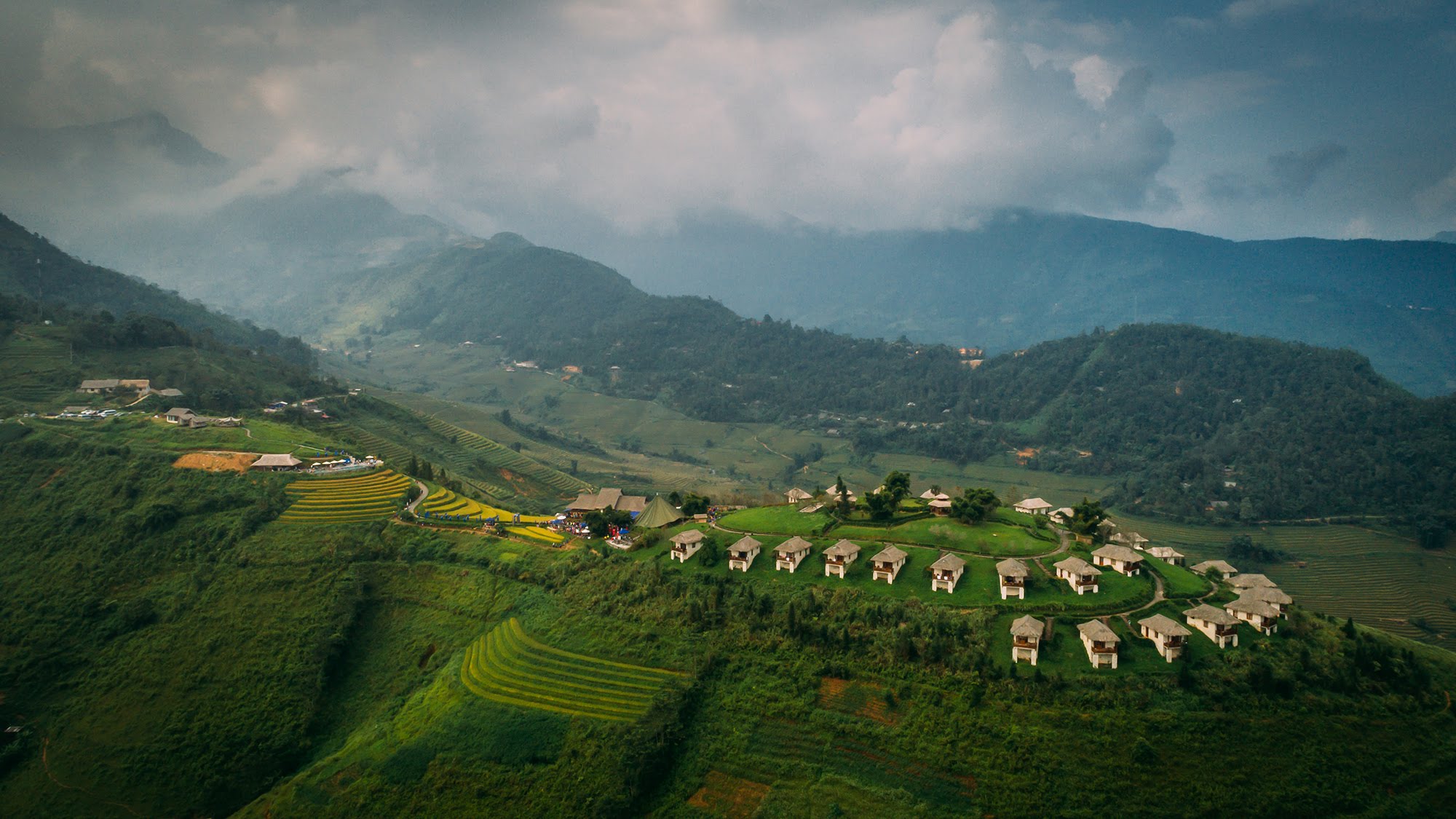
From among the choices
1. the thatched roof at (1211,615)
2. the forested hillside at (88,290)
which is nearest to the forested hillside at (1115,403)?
the thatched roof at (1211,615)

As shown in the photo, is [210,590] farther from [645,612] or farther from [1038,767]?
[1038,767]

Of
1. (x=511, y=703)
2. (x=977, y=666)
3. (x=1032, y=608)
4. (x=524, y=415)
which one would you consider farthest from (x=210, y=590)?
(x=524, y=415)

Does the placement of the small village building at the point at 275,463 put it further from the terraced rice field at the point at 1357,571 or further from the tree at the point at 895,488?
the terraced rice field at the point at 1357,571

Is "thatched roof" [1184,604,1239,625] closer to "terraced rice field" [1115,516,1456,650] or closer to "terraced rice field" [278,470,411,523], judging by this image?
"terraced rice field" [1115,516,1456,650]

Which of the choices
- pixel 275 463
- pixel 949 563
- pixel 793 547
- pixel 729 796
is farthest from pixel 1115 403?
pixel 275 463

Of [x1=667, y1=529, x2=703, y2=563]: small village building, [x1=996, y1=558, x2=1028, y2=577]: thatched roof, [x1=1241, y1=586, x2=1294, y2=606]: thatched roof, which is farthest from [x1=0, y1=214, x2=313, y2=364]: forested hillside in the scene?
[x1=1241, y1=586, x2=1294, y2=606]: thatched roof
